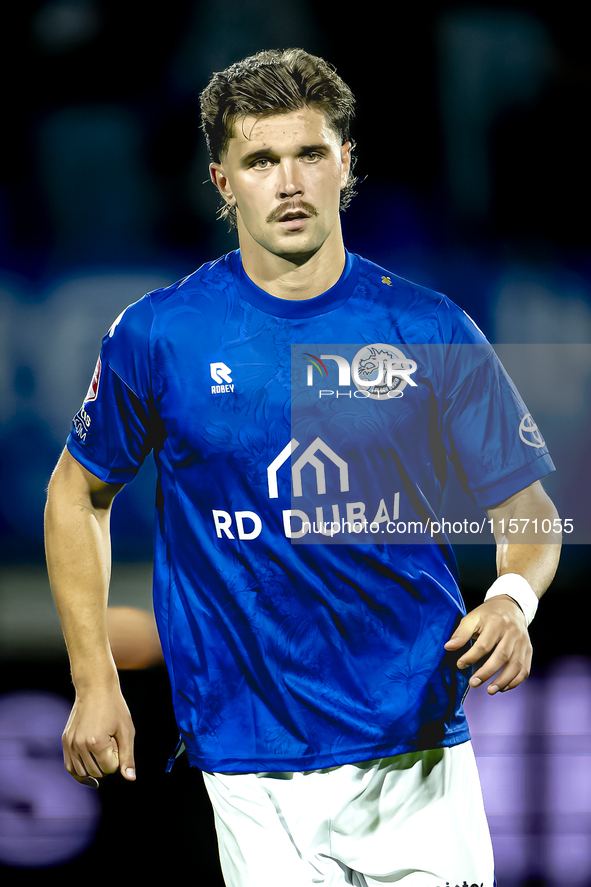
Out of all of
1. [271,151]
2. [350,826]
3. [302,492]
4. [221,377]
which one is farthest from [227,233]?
[350,826]

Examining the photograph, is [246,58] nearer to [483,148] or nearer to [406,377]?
[483,148]

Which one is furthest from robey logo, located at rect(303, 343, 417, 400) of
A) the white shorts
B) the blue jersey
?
the white shorts

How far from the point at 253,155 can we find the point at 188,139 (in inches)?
19.3

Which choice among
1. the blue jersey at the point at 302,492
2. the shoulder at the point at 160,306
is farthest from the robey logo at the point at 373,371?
the shoulder at the point at 160,306

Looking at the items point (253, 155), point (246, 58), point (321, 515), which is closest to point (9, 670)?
point (321, 515)

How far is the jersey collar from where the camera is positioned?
164 cm

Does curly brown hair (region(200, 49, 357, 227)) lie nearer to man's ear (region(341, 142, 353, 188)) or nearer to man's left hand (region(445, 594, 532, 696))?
man's ear (region(341, 142, 353, 188))

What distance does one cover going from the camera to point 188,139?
2037 mm

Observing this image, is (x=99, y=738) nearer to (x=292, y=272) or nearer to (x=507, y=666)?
(x=507, y=666)

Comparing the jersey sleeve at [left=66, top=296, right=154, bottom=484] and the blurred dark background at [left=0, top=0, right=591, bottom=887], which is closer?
the jersey sleeve at [left=66, top=296, right=154, bottom=484]

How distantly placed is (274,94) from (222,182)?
0.21 m

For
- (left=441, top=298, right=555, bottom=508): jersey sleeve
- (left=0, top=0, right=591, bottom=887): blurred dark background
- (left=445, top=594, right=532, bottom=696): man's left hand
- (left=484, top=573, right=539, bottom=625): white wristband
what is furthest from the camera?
(left=0, top=0, right=591, bottom=887): blurred dark background

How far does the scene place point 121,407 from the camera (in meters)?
1.63

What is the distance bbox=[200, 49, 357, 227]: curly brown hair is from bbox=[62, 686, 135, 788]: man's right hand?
1079 mm
